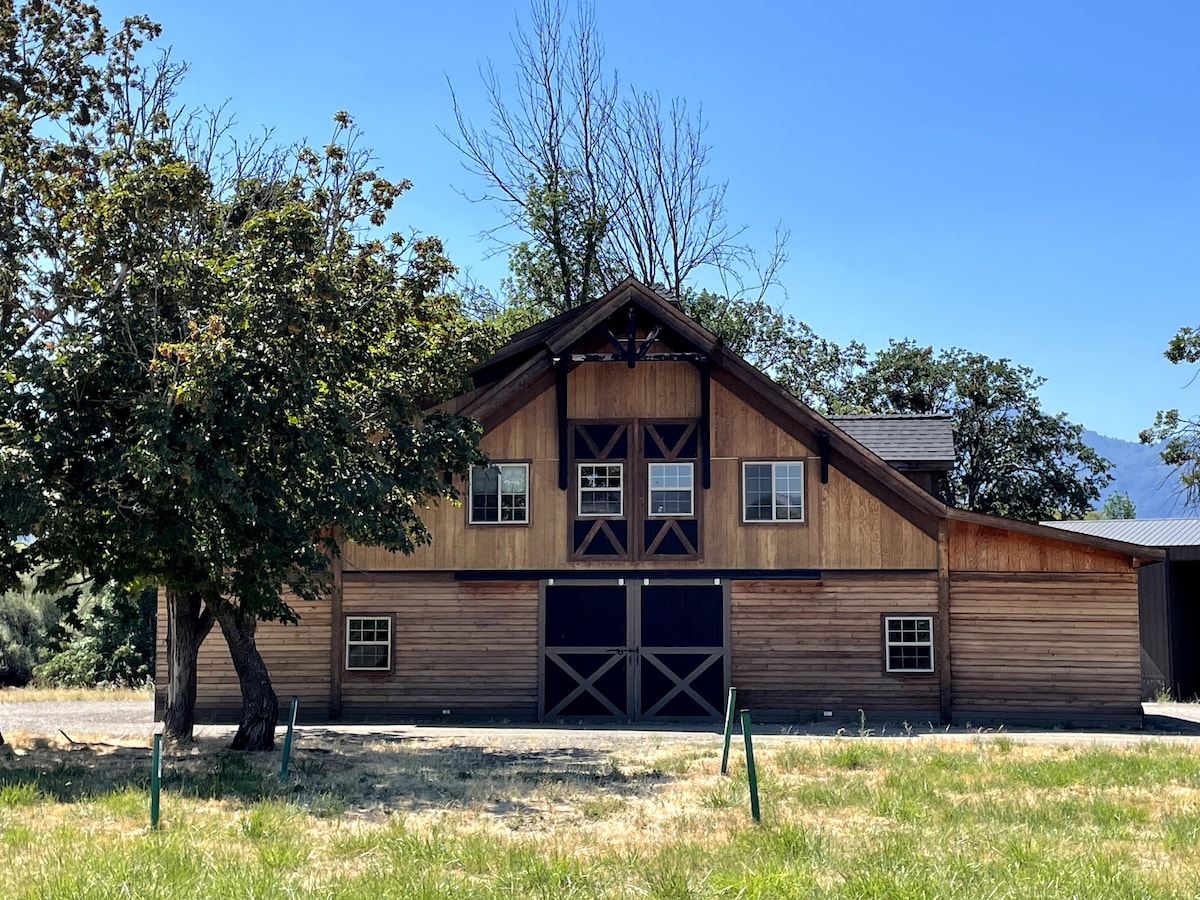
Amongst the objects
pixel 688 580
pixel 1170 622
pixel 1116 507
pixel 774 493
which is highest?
pixel 1116 507

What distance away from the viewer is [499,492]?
A: 85.6 ft

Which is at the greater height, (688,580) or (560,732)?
(688,580)

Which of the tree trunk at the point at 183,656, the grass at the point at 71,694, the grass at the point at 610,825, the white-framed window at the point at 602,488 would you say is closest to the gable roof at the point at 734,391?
the white-framed window at the point at 602,488

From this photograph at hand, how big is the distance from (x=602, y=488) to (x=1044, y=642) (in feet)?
30.1

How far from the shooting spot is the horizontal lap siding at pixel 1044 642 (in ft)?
82.1

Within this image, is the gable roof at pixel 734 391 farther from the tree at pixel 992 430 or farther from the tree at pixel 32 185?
the tree at pixel 992 430

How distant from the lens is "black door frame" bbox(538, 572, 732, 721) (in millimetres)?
25625

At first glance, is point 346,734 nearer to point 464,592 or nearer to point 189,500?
point 464,592

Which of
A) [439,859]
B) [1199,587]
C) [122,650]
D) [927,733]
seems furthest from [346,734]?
[1199,587]

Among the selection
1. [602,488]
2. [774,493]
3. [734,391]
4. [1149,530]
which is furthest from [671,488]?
[1149,530]

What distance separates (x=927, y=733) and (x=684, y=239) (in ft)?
81.8

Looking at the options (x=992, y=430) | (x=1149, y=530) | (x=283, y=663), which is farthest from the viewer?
(x=992, y=430)

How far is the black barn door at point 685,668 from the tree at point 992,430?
2314cm

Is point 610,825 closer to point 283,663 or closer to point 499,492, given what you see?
point 499,492
